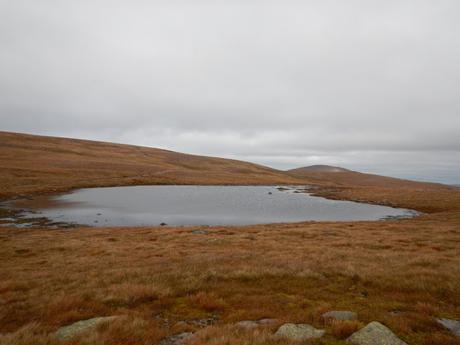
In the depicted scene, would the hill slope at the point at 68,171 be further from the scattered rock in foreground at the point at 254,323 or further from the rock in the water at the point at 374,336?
the rock in the water at the point at 374,336

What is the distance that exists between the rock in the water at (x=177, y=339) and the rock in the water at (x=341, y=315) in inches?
141

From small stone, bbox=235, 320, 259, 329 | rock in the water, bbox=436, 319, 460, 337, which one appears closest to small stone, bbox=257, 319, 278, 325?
small stone, bbox=235, 320, 259, 329

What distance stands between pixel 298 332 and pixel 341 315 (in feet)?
6.03

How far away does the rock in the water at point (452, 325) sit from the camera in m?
6.91

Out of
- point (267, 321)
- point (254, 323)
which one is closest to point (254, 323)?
point (254, 323)

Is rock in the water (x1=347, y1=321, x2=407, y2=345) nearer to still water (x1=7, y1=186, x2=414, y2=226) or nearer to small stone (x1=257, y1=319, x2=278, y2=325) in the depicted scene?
small stone (x1=257, y1=319, x2=278, y2=325)

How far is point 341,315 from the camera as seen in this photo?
7648 mm

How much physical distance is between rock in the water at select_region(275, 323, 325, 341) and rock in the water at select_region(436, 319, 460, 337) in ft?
10.8

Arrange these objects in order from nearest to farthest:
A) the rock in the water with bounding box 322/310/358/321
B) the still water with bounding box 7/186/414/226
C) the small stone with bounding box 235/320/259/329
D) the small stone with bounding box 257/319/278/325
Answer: the small stone with bounding box 235/320/259/329 < the small stone with bounding box 257/319/278/325 < the rock in the water with bounding box 322/310/358/321 < the still water with bounding box 7/186/414/226

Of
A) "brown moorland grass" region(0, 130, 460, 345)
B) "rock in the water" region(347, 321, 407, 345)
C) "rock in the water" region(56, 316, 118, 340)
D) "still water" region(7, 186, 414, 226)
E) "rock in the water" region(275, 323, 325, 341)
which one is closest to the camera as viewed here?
"rock in the water" region(347, 321, 407, 345)

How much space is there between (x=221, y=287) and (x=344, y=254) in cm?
942

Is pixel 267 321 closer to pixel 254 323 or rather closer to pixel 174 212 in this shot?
pixel 254 323

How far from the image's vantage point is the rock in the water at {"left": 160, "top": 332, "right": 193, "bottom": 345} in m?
6.35

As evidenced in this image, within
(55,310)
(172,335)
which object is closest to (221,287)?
(172,335)
